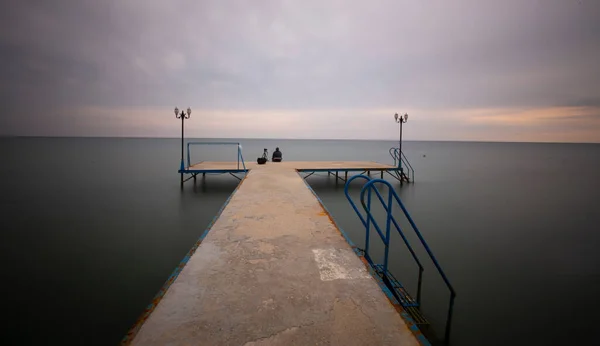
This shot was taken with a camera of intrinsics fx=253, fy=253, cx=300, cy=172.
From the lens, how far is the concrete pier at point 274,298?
1782 millimetres

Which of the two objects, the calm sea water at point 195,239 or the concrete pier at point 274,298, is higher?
the concrete pier at point 274,298

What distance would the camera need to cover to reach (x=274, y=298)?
86.5 inches

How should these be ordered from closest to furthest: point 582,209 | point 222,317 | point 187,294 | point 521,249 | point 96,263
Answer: point 222,317 → point 187,294 → point 96,263 → point 521,249 → point 582,209

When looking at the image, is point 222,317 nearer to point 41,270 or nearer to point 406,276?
point 406,276

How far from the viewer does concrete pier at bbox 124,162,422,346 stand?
1782 mm

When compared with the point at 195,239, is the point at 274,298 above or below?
above

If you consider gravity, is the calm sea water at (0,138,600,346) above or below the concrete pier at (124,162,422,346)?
below

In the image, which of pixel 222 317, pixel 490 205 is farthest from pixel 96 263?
pixel 490 205

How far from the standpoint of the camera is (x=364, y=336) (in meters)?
1.79

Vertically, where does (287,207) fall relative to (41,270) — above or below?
above

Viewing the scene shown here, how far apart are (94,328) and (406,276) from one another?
603cm

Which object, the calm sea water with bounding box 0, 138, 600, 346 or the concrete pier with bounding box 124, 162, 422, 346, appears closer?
the concrete pier with bounding box 124, 162, 422, 346

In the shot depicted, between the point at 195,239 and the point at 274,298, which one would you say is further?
the point at 195,239

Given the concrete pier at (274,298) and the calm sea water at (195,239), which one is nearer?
the concrete pier at (274,298)
